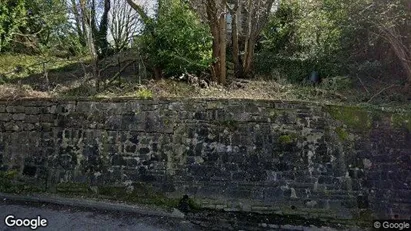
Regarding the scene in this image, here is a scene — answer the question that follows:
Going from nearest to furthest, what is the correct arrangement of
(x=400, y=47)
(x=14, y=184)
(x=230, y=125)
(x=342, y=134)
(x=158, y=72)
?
(x=342, y=134)
(x=230, y=125)
(x=14, y=184)
(x=400, y=47)
(x=158, y=72)

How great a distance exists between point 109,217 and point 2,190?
2345mm

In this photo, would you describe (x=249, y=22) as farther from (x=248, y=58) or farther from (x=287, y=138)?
(x=287, y=138)

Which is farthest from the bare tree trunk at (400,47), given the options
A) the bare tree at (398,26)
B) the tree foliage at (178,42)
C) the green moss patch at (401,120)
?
the tree foliage at (178,42)

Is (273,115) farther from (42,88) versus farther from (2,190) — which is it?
(42,88)

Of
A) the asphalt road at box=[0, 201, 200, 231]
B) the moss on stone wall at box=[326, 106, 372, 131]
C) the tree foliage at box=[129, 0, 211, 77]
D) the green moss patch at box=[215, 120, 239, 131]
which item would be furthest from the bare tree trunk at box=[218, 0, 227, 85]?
the asphalt road at box=[0, 201, 200, 231]

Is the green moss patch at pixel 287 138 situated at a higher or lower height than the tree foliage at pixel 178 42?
lower

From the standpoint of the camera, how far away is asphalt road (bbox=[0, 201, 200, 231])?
505 centimetres

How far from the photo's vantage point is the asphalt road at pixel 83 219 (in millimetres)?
5051

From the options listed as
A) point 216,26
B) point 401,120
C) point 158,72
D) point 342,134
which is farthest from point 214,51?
point 401,120

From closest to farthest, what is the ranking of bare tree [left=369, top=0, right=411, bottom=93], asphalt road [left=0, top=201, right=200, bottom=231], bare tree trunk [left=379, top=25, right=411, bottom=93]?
1. asphalt road [left=0, top=201, right=200, bottom=231]
2. bare tree [left=369, top=0, right=411, bottom=93]
3. bare tree trunk [left=379, top=25, right=411, bottom=93]

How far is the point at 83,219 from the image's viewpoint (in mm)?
5289

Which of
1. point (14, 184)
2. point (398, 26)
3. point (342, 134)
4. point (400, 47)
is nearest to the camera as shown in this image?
point (342, 134)

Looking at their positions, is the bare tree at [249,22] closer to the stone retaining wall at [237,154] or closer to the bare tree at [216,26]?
the bare tree at [216,26]

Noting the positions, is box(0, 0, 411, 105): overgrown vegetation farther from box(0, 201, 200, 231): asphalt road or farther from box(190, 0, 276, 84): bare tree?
box(0, 201, 200, 231): asphalt road
